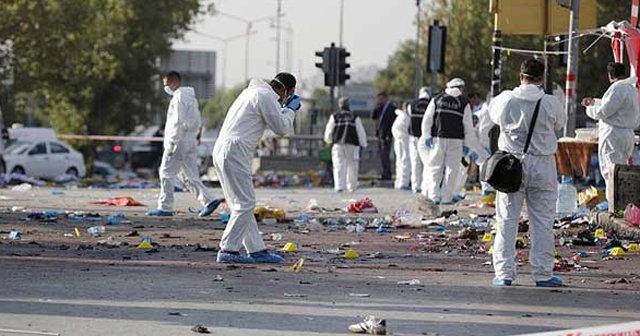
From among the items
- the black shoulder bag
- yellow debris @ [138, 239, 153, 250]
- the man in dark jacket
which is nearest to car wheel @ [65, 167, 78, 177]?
the man in dark jacket

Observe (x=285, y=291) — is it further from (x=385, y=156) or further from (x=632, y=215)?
(x=385, y=156)

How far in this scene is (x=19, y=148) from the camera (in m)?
49.7

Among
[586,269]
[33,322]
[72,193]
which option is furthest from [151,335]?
[72,193]

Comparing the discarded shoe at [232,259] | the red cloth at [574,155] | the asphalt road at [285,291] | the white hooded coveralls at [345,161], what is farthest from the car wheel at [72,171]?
the discarded shoe at [232,259]

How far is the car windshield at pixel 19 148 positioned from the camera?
4916 centimetres

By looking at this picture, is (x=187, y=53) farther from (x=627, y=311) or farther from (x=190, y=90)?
(x=627, y=311)

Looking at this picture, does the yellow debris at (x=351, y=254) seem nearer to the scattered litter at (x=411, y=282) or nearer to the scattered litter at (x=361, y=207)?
the scattered litter at (x=411, y=282)

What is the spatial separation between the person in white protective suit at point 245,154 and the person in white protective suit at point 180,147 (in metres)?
6.88

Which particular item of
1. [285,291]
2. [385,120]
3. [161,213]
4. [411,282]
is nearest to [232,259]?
[411,282]

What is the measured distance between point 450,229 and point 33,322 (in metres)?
10.8

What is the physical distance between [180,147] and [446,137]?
17.5 feet

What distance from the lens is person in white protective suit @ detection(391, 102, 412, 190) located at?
116 ft

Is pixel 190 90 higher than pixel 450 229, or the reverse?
pixel 190 90

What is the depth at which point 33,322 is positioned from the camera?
11023 mm
